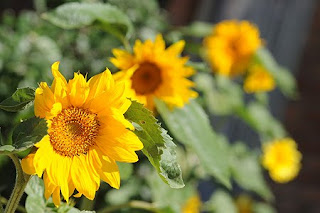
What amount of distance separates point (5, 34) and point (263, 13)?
6.12 ft

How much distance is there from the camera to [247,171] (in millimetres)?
2342

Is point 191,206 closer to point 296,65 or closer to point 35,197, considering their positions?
point 35,197

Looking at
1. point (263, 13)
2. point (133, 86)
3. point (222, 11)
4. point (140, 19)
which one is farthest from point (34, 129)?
point (263, 13)


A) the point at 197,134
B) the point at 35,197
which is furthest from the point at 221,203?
the point at 35,197

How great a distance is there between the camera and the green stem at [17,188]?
0.87 meters

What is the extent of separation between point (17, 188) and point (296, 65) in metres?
3.25

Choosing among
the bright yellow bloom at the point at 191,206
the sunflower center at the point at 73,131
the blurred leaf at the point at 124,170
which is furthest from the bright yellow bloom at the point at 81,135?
the bright yellow bloom at the point at 191,206

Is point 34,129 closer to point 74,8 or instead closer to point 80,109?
point 80,109

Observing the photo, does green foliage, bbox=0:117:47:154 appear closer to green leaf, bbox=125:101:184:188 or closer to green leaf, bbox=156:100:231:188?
green leaf, bbox=125:101:184:188

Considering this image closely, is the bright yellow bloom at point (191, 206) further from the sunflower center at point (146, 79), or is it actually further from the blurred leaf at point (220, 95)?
the sunflower center at point (146, 79)

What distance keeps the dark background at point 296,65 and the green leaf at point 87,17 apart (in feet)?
6.80

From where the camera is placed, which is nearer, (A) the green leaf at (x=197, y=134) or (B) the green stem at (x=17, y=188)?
(B) the green stem at (x=17, y=188)

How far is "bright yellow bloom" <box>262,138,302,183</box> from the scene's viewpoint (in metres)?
2.81

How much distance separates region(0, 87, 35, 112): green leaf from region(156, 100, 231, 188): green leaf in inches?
17.2
